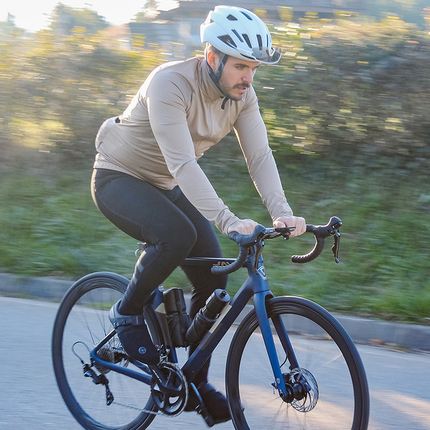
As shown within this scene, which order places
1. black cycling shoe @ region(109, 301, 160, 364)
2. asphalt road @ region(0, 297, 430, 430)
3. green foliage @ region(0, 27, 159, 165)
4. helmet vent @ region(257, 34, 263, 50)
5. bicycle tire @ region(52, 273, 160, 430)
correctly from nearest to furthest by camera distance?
helmet vent @ region(257, 34, 263, 50)
black cycling shoe @ region(109, 301, 160, 364)
bicycle tire @ region(52, 273, 160, 430)
asphalt road @ region(0, 297, 430, 430)
green foliage @ region(0, 27, 159, 165)

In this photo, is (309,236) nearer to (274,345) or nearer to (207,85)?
(207,85)

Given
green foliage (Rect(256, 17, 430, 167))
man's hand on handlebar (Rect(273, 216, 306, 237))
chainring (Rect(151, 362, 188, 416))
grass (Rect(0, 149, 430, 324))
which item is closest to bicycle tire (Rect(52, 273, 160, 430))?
chainring (Rect(151, 362, 188, 416))

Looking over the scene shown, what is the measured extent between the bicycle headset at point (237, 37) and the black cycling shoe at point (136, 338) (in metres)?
1.16

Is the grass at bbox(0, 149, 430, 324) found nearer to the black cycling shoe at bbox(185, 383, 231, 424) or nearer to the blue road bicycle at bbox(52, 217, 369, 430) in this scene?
the blue road bicycle at bbox(52, 217, 369, 430)

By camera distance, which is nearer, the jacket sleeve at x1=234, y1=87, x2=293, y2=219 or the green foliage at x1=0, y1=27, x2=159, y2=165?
the jacket sleeve at x1=234, y1=87, x2=293, y2=219

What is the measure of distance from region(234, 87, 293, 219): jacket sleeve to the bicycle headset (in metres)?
0.29

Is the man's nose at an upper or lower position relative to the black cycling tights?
upper

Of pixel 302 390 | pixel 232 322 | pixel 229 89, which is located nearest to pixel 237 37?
pixel 229 89

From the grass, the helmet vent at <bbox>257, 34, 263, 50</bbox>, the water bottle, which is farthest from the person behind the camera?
the grass

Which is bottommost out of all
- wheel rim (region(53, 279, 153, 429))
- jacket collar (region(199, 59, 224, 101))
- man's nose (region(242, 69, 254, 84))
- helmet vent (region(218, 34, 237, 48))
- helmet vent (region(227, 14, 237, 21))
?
wheel rim (region(53, 279, 153, 429))

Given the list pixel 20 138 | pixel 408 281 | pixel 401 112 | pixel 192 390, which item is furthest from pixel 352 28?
pixel 192 390

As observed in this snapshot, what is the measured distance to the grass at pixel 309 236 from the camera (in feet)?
19.3

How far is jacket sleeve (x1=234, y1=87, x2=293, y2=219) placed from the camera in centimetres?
297

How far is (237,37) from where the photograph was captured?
2.71m
